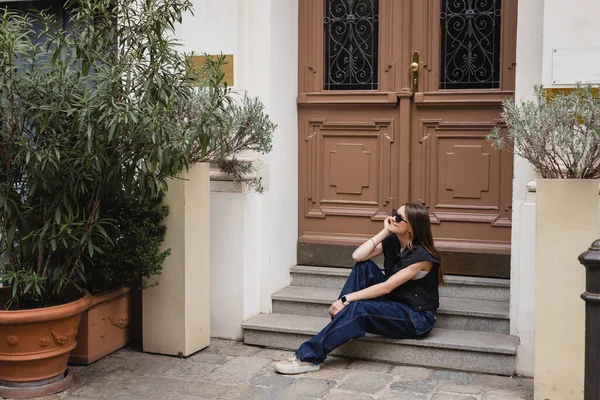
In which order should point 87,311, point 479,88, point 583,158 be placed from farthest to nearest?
point 479,88 < point 87,311 < point 583,158

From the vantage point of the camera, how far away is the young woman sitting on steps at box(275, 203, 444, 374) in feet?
18.9

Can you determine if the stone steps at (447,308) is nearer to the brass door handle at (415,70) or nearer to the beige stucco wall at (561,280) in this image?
the beige stucco wall at (561,280)

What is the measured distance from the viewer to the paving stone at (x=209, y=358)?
607cm

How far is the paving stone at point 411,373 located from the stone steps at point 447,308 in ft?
1.67

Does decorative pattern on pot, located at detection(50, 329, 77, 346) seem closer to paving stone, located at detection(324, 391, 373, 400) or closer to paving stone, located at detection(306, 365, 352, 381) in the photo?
paving stone, located at detection(306, 365, 352, 381)

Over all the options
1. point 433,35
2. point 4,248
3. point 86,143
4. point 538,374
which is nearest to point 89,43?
point 86,143

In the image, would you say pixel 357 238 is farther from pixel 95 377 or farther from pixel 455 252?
pixel 95 377

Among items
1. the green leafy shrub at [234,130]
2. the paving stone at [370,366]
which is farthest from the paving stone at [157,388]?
the green leafy shrub at [234,130]

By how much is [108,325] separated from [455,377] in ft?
8.47

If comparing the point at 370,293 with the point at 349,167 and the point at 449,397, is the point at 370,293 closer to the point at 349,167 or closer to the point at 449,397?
the point at 449,397

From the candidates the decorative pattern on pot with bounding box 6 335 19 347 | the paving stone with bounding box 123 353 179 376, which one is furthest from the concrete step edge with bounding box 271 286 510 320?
the decorative pattern on pot with bounding box 6 335 19 347

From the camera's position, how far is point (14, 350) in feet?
17.1

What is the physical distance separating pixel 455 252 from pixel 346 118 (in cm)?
148

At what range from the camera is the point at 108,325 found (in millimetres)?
6188
